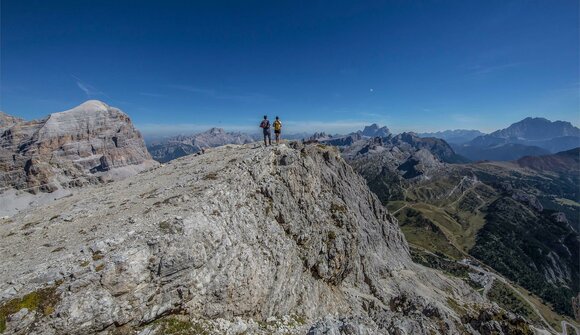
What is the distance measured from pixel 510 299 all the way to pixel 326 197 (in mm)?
209146

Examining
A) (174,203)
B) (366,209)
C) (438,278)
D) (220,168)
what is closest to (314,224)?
(220,168)

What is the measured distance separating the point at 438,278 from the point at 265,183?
9238cm

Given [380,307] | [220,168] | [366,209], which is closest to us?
[220,168]

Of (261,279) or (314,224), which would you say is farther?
(314,224)

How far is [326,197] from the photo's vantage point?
57.0 metres

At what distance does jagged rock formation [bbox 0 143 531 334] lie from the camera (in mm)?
20000

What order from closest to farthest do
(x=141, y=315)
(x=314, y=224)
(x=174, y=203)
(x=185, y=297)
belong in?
(x=141, y=315), (x=185, y=297), (x=174, y=203), (x=314, y=224)

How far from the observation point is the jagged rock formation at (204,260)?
65.6 feet

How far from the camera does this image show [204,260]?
26.2 m

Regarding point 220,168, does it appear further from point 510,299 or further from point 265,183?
point 510,299

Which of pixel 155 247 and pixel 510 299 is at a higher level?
pixel 155 247

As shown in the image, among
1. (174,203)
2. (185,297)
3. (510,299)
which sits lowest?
(510,299)

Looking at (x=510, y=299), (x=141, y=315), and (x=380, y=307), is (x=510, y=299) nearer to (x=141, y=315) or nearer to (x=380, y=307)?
(x=380, y=307)

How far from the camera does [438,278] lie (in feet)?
347
